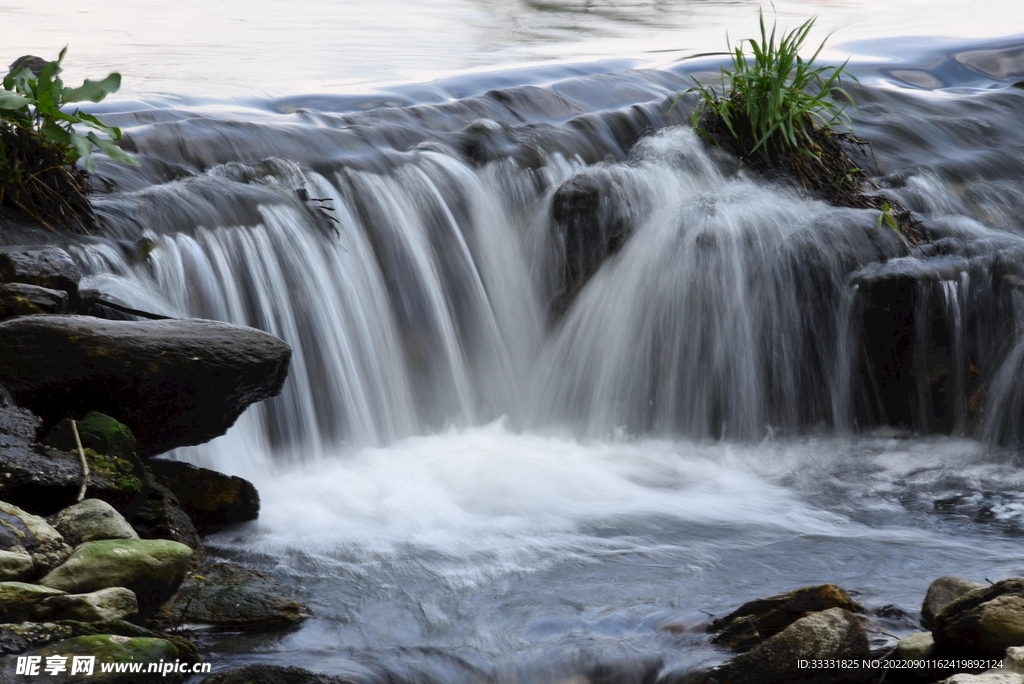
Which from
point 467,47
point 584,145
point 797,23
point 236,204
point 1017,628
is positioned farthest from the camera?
point 797,23

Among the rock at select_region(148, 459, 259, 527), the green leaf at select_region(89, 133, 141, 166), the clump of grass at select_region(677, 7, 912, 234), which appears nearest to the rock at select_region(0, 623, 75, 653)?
the rock at select_region(148, 459, 259, 527)

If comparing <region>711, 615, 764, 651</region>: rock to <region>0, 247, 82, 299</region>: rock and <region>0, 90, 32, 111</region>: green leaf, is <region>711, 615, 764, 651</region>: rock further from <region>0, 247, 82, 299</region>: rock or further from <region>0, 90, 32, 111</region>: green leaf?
<region>0, 90, 32, 111</region>: green leaf

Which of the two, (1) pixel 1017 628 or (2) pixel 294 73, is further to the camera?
(2) pixel 294 73

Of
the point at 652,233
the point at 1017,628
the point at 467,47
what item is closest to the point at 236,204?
the point at 652,233

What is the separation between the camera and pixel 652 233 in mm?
6781

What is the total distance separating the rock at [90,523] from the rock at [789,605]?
2.08m

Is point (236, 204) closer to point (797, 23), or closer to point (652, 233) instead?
point (652, 233)

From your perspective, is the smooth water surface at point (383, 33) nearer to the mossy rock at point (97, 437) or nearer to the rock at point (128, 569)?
the mossy rock at point (97, 437)

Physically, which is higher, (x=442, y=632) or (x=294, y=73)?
(x=294, y=73)

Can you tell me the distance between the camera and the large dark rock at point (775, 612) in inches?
149

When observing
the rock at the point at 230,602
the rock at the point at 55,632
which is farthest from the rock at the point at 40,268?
the rock at the point at 55,632

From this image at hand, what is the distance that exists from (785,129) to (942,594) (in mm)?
4129

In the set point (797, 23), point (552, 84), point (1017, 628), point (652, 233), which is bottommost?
point (1017, 628)

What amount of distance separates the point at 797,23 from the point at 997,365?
8.78 m
